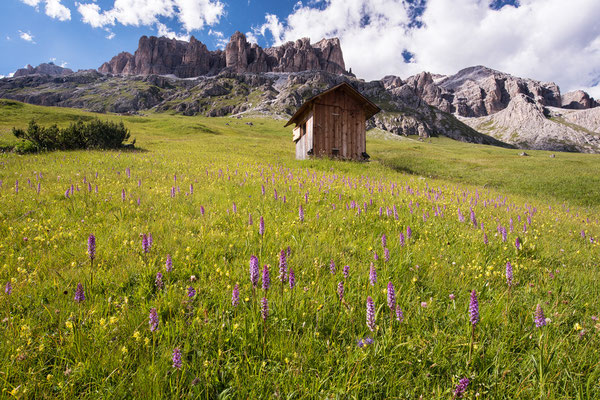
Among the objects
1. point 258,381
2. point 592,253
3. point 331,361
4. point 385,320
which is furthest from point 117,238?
point 592,253

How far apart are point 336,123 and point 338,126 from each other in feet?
1.15

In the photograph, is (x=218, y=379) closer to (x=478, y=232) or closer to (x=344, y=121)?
(x=478, y=232)

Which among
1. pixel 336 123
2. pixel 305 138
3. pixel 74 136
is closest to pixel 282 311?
pixel 336 123

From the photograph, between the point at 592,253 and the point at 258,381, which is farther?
the point at 592,253

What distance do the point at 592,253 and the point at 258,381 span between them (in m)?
7.41

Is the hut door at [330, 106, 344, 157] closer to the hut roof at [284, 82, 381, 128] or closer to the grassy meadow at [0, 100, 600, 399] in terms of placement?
the hut roof at [284, 82, 381, 128]

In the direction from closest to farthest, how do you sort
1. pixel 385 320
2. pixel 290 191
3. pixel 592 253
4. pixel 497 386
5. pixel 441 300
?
pixel 497 386, pixel 385 320, pixel 441 300, pixel 592 253, pixel 290 191

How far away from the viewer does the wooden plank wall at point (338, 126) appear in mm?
24141

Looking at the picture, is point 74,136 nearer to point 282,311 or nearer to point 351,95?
point 351,95

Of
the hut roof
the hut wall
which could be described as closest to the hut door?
the hut roof

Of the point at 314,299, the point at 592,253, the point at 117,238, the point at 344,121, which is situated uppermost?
the point at 344,121

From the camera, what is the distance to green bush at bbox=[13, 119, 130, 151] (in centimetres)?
1791

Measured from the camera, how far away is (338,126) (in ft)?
81.6

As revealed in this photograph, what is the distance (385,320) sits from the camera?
257cm
